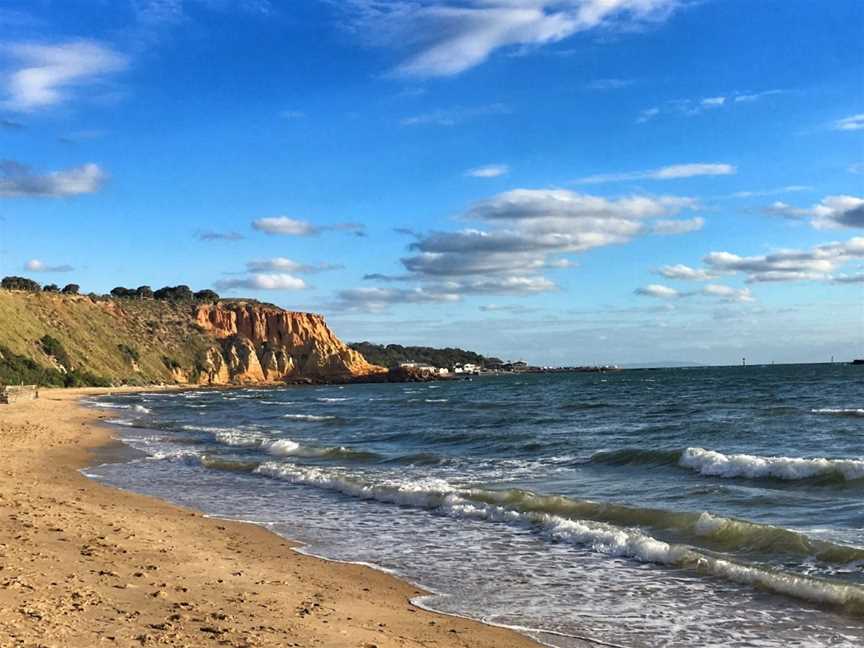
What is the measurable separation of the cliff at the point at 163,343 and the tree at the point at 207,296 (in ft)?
22.5

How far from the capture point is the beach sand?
6.20 metres

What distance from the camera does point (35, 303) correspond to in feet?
322

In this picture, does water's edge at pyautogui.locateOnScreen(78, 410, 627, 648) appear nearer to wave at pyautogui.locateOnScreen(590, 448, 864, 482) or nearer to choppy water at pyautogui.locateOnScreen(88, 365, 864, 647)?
choppy water at pyautogui.locateOnScreen(88, 365, 864, 647)

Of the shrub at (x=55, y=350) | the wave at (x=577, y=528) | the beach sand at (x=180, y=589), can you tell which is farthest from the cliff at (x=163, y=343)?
the beach sand at (x=180, y=589)

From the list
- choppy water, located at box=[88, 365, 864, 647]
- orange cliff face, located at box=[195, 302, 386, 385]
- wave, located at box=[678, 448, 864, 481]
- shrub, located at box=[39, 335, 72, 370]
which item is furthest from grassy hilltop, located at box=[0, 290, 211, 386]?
wave, located at box=[678, 448, 864, 481]

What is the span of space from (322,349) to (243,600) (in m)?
138

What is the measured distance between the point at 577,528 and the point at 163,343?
118027 millimetres

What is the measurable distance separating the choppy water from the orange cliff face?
102 m

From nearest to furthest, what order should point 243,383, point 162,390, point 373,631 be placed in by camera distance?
1. point 373,631
2. point 162,390
3. point 243,383

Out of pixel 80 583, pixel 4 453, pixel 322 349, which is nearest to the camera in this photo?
pixel 80 583

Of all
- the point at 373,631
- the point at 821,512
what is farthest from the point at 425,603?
the point at 821,512

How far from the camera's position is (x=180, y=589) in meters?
7.81

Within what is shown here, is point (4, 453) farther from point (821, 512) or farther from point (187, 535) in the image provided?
point (821, 512)

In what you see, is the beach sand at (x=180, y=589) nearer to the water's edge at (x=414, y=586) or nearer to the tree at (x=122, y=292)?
the water's edge at (x=414, y=586)
